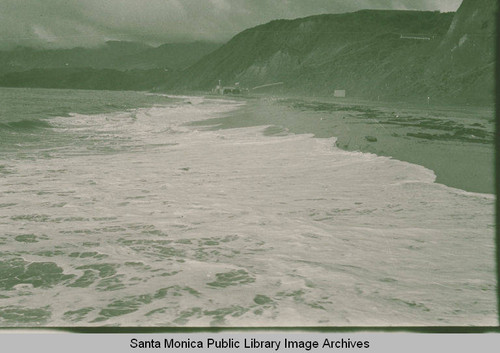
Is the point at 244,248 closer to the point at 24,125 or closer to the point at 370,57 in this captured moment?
the point at 24,125

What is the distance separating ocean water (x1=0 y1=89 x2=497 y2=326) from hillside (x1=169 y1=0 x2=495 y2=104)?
1300cm

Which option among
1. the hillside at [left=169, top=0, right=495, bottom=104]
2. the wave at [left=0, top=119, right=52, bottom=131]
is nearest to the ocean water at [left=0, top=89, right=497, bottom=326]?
the wave at [left=0, top=119, right=52, bottom=131]

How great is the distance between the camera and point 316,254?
411 cm

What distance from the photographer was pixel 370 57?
9019cm

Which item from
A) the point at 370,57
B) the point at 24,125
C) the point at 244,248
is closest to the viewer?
the point at 244,248

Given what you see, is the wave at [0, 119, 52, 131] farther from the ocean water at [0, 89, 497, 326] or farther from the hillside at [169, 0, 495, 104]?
the hillside at [169, 0, 495, 104]

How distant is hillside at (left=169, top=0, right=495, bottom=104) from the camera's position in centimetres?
4209

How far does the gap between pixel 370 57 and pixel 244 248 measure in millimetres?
92927

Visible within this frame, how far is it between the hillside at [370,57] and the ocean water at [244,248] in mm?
13004

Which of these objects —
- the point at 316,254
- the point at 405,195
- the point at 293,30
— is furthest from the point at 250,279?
the point at 293,30

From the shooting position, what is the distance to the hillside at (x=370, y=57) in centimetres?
4209

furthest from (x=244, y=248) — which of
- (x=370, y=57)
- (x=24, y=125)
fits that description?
(x=370, y=57)

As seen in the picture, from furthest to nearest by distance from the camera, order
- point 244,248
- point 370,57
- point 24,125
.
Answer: point 370,57, point 24,125, point 244,248

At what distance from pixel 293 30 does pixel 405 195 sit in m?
110
